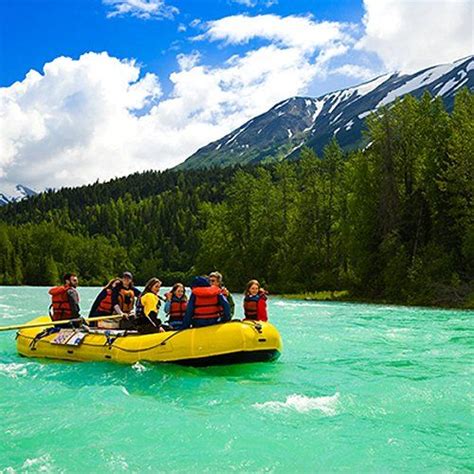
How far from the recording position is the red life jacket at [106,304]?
1515cm

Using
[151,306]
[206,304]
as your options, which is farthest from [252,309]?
[151,306]

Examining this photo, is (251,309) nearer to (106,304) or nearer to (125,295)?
(125,295)

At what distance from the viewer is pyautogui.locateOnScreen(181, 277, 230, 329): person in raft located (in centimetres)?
1230

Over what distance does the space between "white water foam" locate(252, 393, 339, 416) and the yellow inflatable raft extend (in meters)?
2.43

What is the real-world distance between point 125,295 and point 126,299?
11cm

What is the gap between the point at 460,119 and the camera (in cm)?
3528

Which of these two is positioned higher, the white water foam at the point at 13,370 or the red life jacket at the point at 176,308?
the red life jacket at the point at 176,308

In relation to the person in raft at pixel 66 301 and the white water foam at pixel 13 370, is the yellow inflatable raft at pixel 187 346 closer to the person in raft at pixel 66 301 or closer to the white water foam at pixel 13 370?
the white water foam at pixel 13 370

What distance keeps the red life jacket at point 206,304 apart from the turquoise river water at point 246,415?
3.66ft

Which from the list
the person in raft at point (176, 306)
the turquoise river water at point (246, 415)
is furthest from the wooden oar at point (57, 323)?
the person in raft at point (176, 306)

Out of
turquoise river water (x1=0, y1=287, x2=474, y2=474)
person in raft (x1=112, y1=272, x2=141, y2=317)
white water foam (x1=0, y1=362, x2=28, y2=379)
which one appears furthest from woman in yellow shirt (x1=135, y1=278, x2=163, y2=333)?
white water foam (x1=0, y1=362, x2=28, y2=379)

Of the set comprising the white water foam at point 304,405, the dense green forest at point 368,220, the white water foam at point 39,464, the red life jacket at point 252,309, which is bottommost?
the white water foam at point 39,464

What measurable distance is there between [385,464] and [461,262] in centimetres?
2964

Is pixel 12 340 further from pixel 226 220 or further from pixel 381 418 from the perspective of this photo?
pixel 226 220
